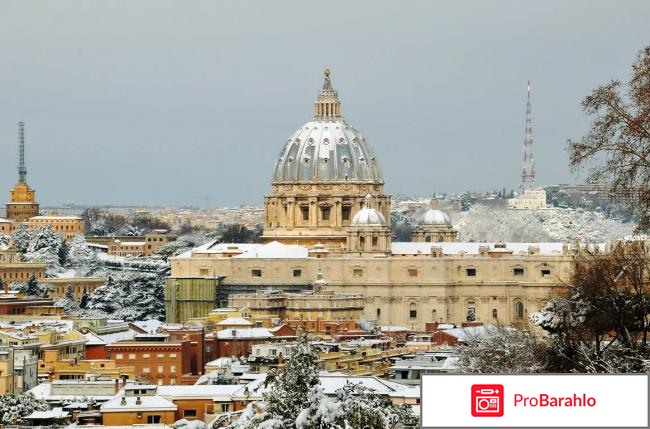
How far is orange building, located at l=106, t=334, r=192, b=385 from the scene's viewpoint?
7644 centimetres

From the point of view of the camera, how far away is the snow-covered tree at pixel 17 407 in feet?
179

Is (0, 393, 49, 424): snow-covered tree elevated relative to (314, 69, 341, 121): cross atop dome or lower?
lower

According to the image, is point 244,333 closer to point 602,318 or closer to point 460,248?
point 460,248

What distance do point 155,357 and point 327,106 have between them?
55.3 metres

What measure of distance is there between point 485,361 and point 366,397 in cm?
1760

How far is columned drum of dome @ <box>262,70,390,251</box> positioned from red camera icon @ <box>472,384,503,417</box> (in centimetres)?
10353

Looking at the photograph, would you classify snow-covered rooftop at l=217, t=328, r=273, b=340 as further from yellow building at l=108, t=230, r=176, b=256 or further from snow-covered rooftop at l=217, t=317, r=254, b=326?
yellow building at l=108, t=230, r=176, b=256

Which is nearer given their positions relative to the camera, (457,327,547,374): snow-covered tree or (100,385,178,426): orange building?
(457,327,547,374): snow-covered tree

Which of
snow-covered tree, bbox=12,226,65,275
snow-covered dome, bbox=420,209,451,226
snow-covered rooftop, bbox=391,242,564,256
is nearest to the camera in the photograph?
snow-covered rooftop, bbox=391,242,564,256

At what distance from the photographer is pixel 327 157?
127 meters

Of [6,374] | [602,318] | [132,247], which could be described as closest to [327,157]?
[6,374]

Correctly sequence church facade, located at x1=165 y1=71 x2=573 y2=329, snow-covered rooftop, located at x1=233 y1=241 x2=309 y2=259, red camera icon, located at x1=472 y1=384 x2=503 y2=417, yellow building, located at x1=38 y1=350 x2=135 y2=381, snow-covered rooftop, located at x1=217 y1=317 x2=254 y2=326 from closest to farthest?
red camera icon, located at x1=472 y1=384 x2=503 y2=417 < yellow building, located at x1=38 y1=350 x2=135 y2=381 < snow-covered rooftop, located at x1=217 y1=317 x2=254 y2=326 < church facade, located at x1=165 y1=71 x2=573 y2=329 < snow-covered rooftop, located at x1=233 y1=241 x2=309 y2=259

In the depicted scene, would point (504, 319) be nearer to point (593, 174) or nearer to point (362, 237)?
point (362, 237)

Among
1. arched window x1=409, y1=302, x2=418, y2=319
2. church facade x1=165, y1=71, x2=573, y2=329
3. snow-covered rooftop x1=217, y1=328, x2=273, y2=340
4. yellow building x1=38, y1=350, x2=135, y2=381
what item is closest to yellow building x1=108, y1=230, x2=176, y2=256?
church facade x1=165, y1=71, x2=573, y2=329
